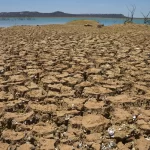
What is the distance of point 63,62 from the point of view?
3.61 metres

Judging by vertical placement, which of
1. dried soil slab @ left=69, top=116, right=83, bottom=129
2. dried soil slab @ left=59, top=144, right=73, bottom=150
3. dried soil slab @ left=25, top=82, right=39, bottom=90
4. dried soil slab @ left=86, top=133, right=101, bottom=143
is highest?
dried soil slab @ left=25, top=82, right=39, bottom=90

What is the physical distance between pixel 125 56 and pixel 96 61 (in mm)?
585

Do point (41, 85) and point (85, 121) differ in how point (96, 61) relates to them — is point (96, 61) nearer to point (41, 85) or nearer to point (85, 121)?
point (41, 85)

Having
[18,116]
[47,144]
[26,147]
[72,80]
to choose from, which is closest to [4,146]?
[26,147]

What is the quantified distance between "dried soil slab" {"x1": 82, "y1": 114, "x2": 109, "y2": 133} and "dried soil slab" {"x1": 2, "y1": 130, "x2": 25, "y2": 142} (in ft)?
1.22

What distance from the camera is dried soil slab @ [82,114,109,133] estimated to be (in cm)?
175

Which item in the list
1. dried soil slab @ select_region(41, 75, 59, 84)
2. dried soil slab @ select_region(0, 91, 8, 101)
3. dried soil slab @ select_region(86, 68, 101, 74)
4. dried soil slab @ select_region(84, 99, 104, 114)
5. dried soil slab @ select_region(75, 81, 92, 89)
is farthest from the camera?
dried soil slab @ select_region(86, 68, 101, 74)

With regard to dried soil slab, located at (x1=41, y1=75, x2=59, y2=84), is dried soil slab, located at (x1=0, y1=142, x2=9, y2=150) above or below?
below

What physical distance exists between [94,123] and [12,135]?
1.58 ft

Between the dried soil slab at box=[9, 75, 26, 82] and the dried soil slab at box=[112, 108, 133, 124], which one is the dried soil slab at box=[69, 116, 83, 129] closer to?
the dried soil slab at box=[112, 108, 133, 124]

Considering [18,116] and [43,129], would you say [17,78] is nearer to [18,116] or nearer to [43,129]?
[18,116]

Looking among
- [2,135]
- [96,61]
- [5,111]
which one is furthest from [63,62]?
[2,135]

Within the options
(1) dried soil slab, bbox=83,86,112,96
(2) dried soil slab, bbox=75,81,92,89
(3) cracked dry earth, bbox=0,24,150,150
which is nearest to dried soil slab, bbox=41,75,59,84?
(3) cracked dry earth, bbox=0,24,150,150

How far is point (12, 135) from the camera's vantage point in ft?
5.57
